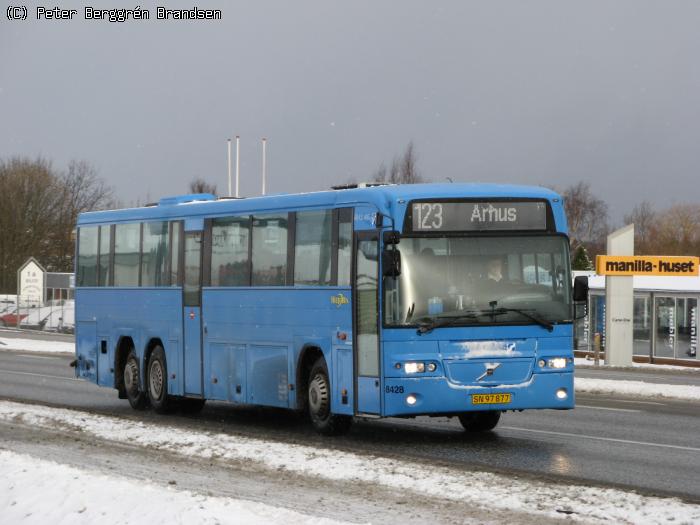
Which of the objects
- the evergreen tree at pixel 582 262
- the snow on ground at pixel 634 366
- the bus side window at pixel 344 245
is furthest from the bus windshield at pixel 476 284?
the evergreen tree at pixel 582 262

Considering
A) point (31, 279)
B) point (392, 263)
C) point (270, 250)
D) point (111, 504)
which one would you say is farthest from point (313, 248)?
point (31, 279)

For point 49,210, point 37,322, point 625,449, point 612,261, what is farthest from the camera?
point 49,210

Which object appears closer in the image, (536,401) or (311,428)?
(536,401)

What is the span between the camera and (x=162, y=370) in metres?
21.2

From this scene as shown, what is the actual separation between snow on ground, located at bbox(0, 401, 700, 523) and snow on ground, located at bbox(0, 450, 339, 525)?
1873 mm

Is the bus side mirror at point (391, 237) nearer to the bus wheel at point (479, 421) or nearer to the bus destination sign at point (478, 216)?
the bus destination sign at point (478, 216)

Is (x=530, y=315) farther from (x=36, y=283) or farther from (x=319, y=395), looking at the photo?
(x=36, y=283)

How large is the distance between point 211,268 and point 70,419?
291 cm

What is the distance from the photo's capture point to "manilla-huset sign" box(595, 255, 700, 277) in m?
41.2

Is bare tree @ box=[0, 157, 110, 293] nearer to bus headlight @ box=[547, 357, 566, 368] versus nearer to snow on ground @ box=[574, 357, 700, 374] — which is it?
snow on ground @ box=[574, 357, 700, 374]

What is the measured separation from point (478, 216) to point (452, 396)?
2.11 m

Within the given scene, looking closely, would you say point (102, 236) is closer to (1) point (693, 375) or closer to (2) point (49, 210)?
(1) point (693, 375)

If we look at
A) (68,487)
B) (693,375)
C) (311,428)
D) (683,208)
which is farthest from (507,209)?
(683,208)

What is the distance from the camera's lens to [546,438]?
1667cm
